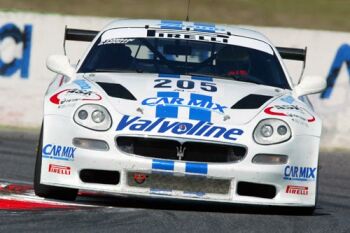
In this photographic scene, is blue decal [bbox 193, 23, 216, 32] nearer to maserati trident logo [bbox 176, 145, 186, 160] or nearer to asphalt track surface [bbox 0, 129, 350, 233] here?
asphalt track surface [bbox 0, 129, 350, 233]

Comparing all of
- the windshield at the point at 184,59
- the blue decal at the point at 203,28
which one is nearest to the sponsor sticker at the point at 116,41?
the windshield at the point at 184,59

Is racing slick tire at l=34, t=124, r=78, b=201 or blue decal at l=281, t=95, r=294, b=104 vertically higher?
blue decal at l=281, t=95, r=294, b=104

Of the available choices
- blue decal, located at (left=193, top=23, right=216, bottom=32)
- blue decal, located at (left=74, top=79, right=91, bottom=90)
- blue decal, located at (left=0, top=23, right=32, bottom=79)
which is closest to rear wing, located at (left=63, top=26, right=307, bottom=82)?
blue decal, located at (left=193, top=23, right=216, bottom=32)

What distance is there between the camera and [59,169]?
7.54m

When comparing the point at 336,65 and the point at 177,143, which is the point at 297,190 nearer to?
the point at 177,143

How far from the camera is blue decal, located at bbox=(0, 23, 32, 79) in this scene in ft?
47.8

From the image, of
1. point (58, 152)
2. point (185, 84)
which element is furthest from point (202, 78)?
point (58, 152)

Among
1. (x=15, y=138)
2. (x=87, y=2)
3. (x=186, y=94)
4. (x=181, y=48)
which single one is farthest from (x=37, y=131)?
(x=87, y=2)

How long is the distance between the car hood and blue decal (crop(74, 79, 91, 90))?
0.21 feet

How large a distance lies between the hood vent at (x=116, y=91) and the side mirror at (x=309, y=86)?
139 cm

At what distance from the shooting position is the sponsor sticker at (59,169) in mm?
7523

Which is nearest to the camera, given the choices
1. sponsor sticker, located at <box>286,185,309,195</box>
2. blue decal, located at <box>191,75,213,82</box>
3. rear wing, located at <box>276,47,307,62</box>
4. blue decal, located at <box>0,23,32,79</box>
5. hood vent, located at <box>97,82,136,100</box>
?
sponsor sticker, located at <box>286,185,309,195</box>

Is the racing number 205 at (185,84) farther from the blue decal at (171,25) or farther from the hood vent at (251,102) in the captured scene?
the blue decal at (171,25)

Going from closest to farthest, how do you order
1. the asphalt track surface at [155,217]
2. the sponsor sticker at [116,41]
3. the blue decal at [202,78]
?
the asphalt track surface at [155,217] < the blue decal at [202,78] < the sponsor sticker at [116,41]
